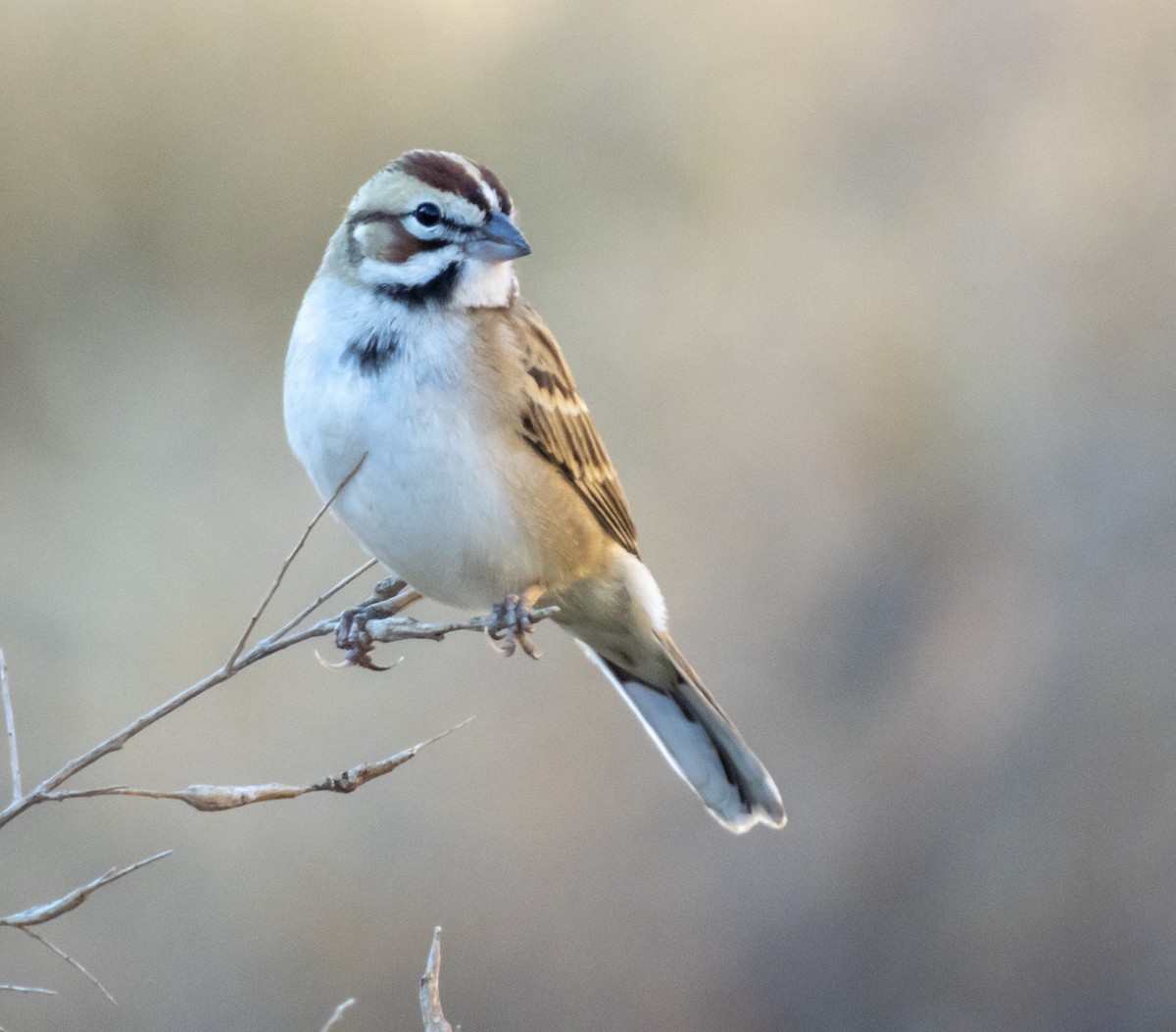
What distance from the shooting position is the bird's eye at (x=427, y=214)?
2928 mm

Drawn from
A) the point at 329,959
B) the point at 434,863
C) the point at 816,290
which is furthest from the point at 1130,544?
the point at 329,959

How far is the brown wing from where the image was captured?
3186mm

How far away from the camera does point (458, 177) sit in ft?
9.45

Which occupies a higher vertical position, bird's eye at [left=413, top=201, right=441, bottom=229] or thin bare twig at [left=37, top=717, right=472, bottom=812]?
bird's eye at [left=413, top=201, right=441, bottom=229]

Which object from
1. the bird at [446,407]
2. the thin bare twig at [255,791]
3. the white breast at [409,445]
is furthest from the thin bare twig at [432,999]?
the white breast at [409,445]

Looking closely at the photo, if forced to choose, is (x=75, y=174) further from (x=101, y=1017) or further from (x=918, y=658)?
(x=918, y=658)

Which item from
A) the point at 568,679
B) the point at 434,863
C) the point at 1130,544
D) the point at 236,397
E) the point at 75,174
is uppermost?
the point at 75,174

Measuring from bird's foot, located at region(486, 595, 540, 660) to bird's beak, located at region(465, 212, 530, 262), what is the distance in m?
0.70

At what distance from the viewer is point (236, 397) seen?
Answer: 19.0ft

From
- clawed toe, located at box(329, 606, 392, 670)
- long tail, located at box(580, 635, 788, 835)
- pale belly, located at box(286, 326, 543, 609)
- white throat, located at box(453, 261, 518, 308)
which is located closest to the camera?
clawed toe, located at box(329, 606, 392, 670)

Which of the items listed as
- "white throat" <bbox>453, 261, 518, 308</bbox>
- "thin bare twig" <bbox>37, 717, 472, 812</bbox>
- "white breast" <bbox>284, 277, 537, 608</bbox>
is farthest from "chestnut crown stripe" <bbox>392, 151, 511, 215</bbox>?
"thin bare twig" <bbox>37, 717, 472, 812</bbox>

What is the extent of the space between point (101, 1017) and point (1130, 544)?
14.4 ft

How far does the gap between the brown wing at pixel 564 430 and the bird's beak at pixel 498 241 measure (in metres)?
0.30

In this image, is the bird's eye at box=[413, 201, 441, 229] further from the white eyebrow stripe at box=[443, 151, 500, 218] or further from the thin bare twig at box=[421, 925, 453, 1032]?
the thin bare twig at box=[421, 925, 453, 1032]
